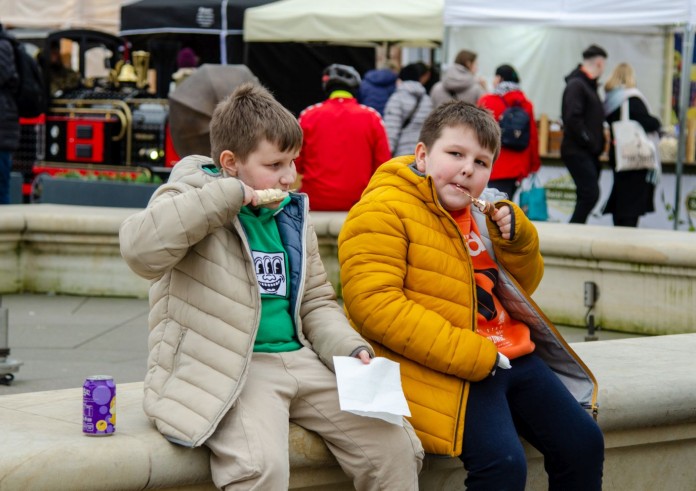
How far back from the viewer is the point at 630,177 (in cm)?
1114

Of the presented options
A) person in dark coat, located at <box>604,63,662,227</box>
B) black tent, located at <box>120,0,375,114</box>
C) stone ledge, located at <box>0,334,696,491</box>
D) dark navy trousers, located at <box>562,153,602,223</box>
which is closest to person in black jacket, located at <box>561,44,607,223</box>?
dark navy trousers, located at <box>562,153,602,223</box>

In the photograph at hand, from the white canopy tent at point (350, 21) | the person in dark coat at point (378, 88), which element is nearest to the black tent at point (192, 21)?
the white canopy tent at point (350, 21)

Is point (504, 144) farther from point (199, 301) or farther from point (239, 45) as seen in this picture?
point (239, 45)

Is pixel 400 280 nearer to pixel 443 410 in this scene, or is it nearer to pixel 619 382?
pixel 443 410

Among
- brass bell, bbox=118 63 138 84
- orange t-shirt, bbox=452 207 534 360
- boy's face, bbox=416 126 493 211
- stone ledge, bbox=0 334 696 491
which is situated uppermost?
boy's face, bbox=416 126 493 211

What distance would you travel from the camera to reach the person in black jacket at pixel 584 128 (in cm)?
1070

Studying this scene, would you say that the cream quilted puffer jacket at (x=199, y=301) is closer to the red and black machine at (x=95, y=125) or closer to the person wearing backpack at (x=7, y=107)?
the person wearing backpack at (x=7, y=107)

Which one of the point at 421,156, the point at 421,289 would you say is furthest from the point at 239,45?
the point at 421,289

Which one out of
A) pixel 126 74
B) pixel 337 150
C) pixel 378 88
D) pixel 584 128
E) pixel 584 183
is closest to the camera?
pixel 337 150

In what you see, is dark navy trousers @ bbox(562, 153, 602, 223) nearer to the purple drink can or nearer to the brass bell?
the brass bell

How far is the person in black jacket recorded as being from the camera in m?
10.7

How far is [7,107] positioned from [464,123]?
7.46 metres

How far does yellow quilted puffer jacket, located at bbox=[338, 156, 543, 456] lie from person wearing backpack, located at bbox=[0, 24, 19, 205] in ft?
23.7

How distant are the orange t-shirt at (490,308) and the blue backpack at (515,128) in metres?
6.33
